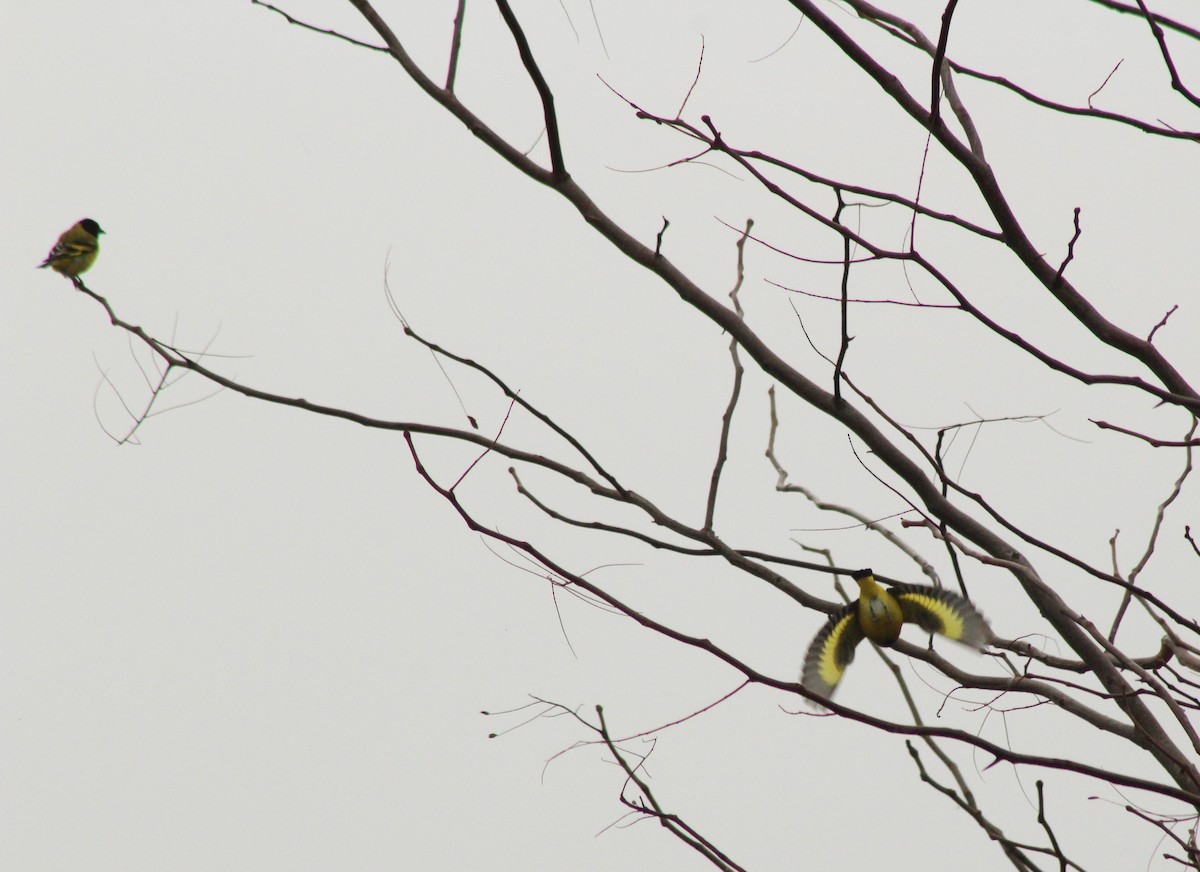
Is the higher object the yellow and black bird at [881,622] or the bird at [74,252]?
the bird at [74,252]

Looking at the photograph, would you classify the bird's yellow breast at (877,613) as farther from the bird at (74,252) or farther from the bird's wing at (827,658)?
the bird at (74,252)

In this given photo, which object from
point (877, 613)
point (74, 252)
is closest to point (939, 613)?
point (877, 613)

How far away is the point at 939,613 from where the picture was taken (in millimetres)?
1165

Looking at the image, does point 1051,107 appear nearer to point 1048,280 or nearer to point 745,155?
point 1048,280

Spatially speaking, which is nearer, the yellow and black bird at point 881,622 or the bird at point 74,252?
the yellow and black bird at point 881,622

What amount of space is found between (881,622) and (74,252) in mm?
2855

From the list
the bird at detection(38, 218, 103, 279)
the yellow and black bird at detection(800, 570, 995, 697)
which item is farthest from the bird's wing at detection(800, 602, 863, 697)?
the bird at detection(38, 218, 103, 279)

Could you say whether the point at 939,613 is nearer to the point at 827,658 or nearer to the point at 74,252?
the point at 827,658

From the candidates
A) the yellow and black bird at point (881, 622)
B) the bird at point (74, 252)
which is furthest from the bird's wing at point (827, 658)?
the bird at point (74, 252)

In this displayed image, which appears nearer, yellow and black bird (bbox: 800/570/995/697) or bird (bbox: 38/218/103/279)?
yellow and black bird (bbox: 800/570/995/697)

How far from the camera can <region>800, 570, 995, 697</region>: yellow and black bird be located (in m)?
1.12

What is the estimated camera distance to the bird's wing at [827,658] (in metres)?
1.18

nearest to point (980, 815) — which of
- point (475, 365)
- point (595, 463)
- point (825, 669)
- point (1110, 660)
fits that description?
point (1110, 660)

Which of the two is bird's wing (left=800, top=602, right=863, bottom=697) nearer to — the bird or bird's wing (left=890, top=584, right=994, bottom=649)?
bird's wing (left=890, top=584, right=994, bottom=649)
